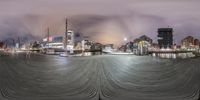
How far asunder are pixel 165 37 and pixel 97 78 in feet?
13.6

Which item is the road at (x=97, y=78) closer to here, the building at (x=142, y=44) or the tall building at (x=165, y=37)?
the building at (x=142, y=44)

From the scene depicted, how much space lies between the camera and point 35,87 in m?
6.88

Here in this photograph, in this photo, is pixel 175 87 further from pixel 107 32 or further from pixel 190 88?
pixel 107 32

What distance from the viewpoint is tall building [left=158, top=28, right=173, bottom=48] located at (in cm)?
954

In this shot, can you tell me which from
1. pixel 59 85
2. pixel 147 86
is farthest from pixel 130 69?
pixel 59 85

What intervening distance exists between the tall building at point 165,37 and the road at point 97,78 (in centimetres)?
237

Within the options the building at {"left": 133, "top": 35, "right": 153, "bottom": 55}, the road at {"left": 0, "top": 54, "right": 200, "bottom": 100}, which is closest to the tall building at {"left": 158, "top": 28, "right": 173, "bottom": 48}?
the building at {"left": 133, "top": 35, "right": 153, "bottom": 55}

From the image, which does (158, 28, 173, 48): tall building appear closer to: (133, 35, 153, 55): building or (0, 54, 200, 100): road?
(133, 35, 153, 55): building

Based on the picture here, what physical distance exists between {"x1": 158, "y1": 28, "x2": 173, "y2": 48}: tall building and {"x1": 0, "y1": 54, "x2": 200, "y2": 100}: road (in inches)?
93.2

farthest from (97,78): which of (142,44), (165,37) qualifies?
(165,37)

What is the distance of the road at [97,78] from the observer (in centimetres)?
687

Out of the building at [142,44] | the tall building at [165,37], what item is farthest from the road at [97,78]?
the tall building at [165,37]

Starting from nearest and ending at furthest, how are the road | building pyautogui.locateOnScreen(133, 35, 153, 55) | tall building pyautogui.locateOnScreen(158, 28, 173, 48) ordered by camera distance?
1. the road
2. building pyautogui.locateOnScreen(133, 35, 153, 55)
3. tall building pyautogui.locateOnScreen(158, 28, 173, 48)

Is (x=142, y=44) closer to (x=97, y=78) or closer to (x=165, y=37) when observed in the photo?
(x=165, y=37)
